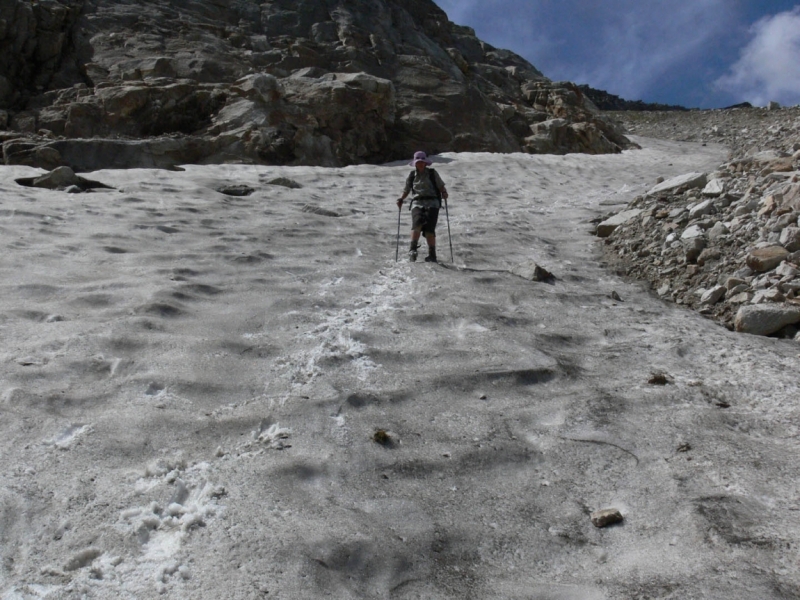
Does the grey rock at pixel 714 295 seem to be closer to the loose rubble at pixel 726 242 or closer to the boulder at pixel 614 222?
the loose rubble at pixel 726 242

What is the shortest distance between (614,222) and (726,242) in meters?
2.61

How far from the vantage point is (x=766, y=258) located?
242 inches

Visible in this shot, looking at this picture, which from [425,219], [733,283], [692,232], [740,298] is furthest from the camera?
[425,219]

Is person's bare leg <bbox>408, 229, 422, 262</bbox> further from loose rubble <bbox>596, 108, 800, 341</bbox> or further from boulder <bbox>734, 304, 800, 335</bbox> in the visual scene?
boulder <bbox>734, 304, 800, 335</bbox>

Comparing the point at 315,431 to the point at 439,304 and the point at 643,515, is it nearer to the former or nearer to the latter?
the point at 643,515

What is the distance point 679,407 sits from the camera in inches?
167

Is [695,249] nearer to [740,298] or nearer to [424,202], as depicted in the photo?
[740,298]

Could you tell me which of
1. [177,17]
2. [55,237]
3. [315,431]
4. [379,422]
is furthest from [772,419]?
[177,17]

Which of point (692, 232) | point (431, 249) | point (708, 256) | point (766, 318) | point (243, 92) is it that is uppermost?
point (243, 92)

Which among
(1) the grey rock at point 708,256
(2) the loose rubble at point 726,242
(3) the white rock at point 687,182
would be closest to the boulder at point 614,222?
(2) the loose rubble at point 726,242

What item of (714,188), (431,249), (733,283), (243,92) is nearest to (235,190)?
(431,249)

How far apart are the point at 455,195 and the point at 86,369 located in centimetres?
988

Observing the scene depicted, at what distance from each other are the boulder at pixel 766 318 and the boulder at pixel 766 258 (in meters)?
0.72

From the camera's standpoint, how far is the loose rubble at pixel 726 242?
18.9 ft
